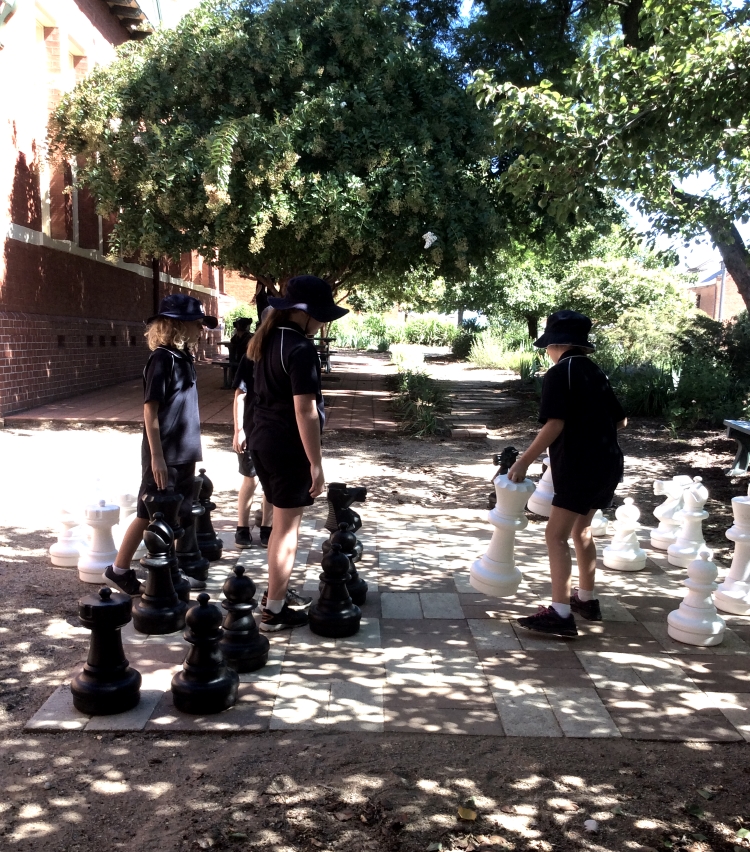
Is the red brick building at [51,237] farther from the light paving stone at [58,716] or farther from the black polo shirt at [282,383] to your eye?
the light paving stone at [58,716]

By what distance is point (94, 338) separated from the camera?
1571 centimetres

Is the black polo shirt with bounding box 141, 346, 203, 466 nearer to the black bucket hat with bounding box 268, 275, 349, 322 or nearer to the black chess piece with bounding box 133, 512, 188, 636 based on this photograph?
the black chess piece with bounding box 133, 512, 188, 636

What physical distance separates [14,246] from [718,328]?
1268 cm

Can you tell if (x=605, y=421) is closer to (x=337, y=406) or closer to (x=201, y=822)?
(x=201, y=822)

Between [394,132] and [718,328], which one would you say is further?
[718,328]

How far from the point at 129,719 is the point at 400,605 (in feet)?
6.03

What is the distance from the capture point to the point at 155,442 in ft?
14.0

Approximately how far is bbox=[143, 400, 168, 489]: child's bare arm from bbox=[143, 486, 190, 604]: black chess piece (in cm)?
9

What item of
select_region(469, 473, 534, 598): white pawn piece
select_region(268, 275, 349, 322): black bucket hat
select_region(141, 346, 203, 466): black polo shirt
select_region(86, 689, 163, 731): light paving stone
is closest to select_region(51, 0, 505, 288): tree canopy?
select_region(141, 346, 203, 466): black polo shirt

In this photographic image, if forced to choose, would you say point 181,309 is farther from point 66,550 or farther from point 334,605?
point 66,550

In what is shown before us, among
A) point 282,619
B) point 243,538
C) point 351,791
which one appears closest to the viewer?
point 351,791

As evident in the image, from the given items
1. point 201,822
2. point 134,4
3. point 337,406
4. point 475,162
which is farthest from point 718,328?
point 201,822

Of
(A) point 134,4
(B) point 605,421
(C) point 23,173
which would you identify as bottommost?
(B) point 605,421

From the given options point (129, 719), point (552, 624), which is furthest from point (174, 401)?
point (552, 624)
